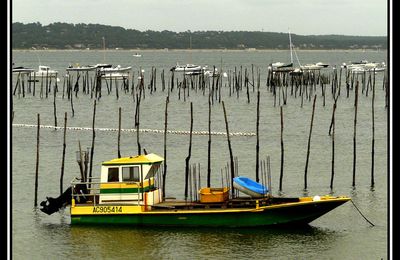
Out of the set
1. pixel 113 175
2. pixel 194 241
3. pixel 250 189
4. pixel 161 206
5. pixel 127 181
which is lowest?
pixel 194 241

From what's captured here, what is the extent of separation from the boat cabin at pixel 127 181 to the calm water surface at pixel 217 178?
3.46 feet

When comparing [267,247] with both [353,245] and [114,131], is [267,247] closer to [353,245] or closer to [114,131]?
[353,245]

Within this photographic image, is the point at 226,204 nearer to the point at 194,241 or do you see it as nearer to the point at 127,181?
the point at 194,241

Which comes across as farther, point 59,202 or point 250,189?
point 59,202

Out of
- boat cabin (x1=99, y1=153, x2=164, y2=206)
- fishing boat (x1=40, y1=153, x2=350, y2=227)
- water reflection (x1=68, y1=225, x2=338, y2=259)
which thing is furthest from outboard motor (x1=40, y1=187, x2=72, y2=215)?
boat cabin (x1=99, y1=153, x2=164, y2=206)

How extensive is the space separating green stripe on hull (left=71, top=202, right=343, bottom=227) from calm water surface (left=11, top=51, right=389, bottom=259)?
263 mm

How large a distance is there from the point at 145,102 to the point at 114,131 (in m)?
30.1

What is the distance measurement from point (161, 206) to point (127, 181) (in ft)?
4.72

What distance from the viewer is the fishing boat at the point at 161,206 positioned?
2634cm

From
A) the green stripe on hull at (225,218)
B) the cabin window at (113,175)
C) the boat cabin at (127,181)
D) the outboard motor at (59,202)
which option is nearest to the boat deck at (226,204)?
the boat cabin at (127,181)

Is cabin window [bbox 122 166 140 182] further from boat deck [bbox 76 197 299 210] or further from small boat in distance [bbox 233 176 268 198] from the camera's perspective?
small boat in distance [bbox 233 176 268 198]

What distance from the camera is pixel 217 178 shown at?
125ft

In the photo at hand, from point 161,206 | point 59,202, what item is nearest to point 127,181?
point 161,206

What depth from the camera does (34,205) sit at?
3128cm
